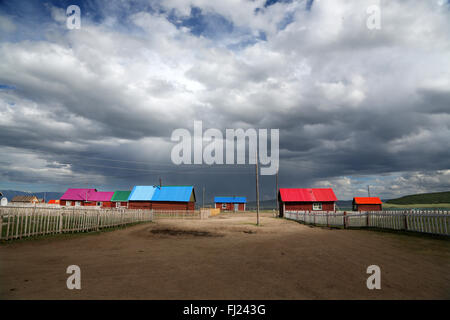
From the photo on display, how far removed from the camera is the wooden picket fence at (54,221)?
12578 millimetres

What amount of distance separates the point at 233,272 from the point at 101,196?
75.2 meters

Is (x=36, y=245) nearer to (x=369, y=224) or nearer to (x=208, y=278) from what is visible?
(x=208, y=278)

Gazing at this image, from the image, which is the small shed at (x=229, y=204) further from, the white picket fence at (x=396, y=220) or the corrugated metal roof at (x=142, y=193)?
the white picket fence at (x=396, y=220)

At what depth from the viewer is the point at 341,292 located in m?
5.41

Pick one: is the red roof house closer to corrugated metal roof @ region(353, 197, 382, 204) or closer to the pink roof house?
corrugated metal roof @ region(353, 197, 382, 204)

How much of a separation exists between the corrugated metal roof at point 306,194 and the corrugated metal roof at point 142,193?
2681 cm

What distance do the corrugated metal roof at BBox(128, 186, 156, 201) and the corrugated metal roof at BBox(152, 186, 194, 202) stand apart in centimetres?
99

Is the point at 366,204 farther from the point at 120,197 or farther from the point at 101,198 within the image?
the point at 101,198
